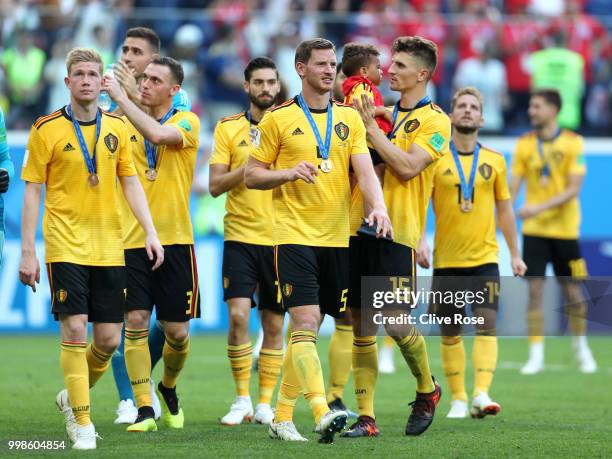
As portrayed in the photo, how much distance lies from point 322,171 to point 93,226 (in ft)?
4.94

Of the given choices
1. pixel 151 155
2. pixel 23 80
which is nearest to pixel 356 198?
pixel 151 155

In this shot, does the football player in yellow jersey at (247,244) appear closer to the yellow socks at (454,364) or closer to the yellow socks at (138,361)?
the yellow socks at (138,361)

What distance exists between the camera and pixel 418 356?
8.52 metres

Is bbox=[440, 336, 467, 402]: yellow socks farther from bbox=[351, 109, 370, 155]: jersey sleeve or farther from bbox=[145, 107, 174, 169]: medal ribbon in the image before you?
bbox=[145, 107, 174, 169]: medal ribbon

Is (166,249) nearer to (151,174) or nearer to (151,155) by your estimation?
(151,174)

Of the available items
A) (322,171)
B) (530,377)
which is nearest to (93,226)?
(322,171)

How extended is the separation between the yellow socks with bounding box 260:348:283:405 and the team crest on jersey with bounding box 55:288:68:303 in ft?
7.72

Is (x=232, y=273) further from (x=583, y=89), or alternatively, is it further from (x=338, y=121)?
(x=583, y=89)

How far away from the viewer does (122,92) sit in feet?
27.7

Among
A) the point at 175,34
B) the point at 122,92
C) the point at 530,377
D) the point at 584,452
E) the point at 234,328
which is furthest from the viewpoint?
the point at 175,34

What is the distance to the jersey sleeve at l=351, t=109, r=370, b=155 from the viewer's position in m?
8.14

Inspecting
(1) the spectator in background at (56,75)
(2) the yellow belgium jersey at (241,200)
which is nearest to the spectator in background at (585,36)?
(1) the spectator in background at (56,75)

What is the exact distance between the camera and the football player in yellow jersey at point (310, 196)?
7953mm

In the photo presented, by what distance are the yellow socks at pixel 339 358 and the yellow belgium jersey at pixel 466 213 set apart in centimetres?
146
